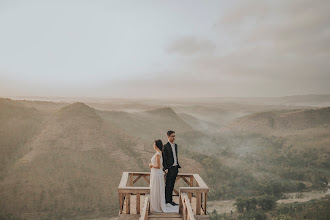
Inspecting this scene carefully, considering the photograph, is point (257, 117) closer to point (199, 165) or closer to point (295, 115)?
point (295, 115)

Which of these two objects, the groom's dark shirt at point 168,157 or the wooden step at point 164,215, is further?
the groom's dark shirt at point 168,157

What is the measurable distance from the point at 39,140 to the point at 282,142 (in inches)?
1571

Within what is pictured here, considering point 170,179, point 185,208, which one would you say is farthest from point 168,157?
point 185,208

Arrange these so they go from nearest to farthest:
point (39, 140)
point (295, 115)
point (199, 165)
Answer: point (39, 140), point (199, 165), point (295, 115)

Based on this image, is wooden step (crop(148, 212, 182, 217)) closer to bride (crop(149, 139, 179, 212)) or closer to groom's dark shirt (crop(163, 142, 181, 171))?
bride (crop(149, 139, 179, 212))

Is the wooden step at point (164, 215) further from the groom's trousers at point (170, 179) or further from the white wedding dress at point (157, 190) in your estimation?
the groom's trousers at point (170, 179)

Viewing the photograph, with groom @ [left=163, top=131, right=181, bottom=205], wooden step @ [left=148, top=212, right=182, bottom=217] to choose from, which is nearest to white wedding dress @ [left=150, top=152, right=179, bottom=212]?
wooden step @ [left=148, top=212, right=182, bottom=217]

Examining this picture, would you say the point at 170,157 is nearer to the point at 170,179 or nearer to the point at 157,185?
the point at 170,179

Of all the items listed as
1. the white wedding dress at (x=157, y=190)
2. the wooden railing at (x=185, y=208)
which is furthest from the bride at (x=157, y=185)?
the wooden railing at (x=185, y=208)

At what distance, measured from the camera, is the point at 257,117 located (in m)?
68.8

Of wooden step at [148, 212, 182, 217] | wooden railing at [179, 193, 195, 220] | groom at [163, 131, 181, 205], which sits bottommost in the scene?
wooden step at [148, 212, 182, 217]

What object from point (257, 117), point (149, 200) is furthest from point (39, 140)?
point (257, 117)

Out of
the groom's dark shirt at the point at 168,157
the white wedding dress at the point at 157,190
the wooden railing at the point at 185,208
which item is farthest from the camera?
the groom's dark shirt at the point at 168,157

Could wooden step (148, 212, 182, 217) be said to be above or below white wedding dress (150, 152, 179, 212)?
below
